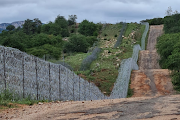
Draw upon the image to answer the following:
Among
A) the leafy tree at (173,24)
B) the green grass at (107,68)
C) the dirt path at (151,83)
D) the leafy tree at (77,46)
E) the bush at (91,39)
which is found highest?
the leafy tree at (173,24)

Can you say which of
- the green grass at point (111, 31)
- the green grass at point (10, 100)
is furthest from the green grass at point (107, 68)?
the green grass at point (10, 100)

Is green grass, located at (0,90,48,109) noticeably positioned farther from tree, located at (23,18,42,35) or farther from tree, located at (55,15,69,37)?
tree, located at (23,18,42,35)

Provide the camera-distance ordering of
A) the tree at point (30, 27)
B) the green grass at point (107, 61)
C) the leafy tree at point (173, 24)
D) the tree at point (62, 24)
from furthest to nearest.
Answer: the tree at point (30, 27)
the tree at point (62, 24)
the leafy tree at point (173, 24)
the green grass at point (107, 61)

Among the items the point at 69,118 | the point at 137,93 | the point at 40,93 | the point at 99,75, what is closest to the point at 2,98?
the point at 40,93

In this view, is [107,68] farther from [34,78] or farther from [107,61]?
[34,78]

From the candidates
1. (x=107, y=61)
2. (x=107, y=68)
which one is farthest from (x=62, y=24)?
(x=107, y=68)

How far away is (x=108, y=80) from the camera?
87.9ft

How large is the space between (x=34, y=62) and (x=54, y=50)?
38.0 meters

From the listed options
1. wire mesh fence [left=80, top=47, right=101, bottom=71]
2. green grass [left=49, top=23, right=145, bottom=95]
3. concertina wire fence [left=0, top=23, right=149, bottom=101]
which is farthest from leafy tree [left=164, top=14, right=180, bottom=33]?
concertina wire fence [left=0, top=23, right=149, bottom=101]

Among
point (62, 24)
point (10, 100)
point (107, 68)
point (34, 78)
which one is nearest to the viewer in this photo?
point (10, 100)

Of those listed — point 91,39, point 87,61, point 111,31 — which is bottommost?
point 87,61

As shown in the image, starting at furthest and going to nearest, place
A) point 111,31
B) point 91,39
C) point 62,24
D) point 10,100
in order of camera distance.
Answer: point 62,24, point 111,31, point 91,39, point 10,100

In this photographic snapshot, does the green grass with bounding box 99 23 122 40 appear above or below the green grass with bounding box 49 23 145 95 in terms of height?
above

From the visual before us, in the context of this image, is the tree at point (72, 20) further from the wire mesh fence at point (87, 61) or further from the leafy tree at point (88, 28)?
the wire mesh fence at point (87, 61)
